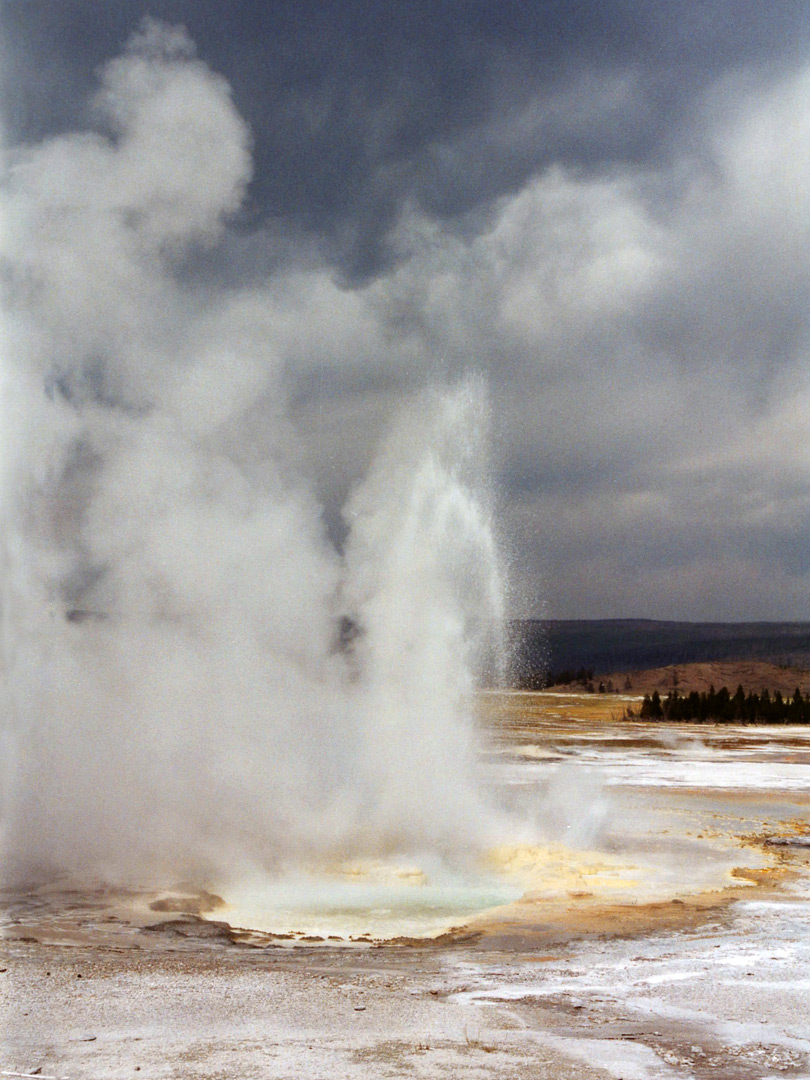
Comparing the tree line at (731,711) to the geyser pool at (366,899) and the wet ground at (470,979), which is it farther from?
the geyser pool at (366,899)

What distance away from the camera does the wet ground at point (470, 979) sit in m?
6.54

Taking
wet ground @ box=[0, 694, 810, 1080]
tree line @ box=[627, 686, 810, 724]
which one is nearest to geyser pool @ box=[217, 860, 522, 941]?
wet ground @ box=[0, 694, 810, 1080]

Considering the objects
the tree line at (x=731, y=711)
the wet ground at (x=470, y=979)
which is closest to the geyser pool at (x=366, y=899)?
the wet ground at (x=470, y=979)

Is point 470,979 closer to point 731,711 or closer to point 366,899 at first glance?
point 366,899

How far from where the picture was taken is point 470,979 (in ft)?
27.3

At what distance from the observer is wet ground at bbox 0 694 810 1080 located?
21.4 feet

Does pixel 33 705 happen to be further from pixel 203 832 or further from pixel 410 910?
pixel 410 910

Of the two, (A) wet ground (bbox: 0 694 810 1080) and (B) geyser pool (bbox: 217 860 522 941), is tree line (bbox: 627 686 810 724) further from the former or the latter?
(B) geyser pool (bbox: 217 860 522 941)

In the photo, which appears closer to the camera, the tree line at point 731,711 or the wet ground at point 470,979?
the wet ground at point 470,979

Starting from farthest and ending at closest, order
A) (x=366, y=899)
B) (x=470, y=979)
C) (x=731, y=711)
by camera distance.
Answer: (x=731, y=711), (x=366, y=899), (x=470, y=979)

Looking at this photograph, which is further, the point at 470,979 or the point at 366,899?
the point at 366,899

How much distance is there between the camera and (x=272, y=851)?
13.1 metres

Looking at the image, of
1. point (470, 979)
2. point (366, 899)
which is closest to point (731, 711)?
point (366, 899)

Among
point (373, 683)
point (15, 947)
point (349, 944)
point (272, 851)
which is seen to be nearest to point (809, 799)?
point (373, 683)
